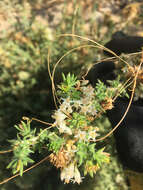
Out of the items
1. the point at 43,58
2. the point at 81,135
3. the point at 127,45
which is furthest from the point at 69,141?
the point at 43,58

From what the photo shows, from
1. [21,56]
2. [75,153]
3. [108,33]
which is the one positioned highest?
[108,33]

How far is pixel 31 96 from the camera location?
5.88ft

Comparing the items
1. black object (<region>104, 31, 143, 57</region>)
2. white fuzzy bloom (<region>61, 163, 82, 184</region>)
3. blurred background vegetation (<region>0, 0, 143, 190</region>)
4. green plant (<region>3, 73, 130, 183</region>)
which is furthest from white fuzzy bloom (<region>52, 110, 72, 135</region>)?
black object (<region>104, 31, 143, 57</region>)

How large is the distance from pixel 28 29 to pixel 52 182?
1.27 m

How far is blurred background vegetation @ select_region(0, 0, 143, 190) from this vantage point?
1487 millimetres

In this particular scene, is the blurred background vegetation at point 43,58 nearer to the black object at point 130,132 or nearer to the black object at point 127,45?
the black object at point 127,45

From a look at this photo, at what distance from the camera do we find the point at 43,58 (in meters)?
1.86

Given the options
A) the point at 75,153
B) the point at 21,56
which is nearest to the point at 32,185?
the point at 75,153

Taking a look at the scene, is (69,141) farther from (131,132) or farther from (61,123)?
(131,132)

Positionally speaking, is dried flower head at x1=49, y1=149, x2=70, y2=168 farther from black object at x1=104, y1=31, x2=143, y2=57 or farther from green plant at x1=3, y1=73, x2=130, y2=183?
black object at x1=104, y1=31, x2=143, y2=57

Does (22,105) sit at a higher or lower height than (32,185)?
higher

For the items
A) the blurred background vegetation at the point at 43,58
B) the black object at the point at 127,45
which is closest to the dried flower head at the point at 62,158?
the blurred background vegetation at the point at 43,58

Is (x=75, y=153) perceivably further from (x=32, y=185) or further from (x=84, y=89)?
(x=32, y=185)

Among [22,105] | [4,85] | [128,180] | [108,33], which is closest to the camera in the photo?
[128,180]
